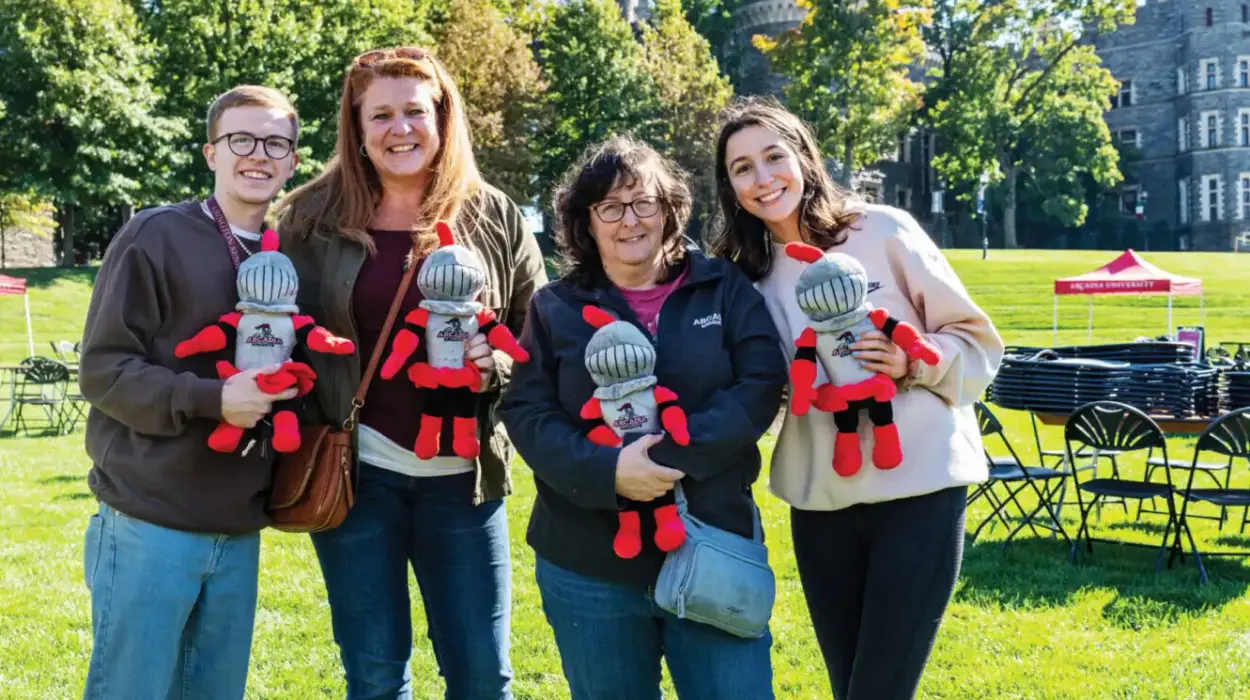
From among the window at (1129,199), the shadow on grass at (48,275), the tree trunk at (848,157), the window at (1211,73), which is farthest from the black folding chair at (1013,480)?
the window at (1211,73)

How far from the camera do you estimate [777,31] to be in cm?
4878

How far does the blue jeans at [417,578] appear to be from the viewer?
2695 mm

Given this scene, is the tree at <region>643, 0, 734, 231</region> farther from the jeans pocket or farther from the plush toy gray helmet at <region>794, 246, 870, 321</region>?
the jeans pocket

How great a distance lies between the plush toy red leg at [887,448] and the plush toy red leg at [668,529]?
507 millimetres

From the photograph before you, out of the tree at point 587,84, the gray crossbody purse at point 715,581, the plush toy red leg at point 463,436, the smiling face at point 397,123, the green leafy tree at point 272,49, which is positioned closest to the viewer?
the gray crossbody purse at point 715,581

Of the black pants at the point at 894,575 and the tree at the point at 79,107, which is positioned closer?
the black pants at the point at 894,575

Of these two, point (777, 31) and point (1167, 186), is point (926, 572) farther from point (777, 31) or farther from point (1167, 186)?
point (1167, 186)

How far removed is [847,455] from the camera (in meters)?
2.46

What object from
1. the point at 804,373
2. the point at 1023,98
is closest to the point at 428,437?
the point at 804,373

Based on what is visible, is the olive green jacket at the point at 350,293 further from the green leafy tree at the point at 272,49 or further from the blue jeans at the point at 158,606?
the green leafy tree at the point at 272,49

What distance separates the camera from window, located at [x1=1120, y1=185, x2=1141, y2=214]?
55.2 metres

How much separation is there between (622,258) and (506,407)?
46cm

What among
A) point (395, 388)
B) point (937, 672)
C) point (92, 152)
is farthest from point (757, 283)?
point (92, 152)

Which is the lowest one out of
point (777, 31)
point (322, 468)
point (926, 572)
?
point (926, 572)
